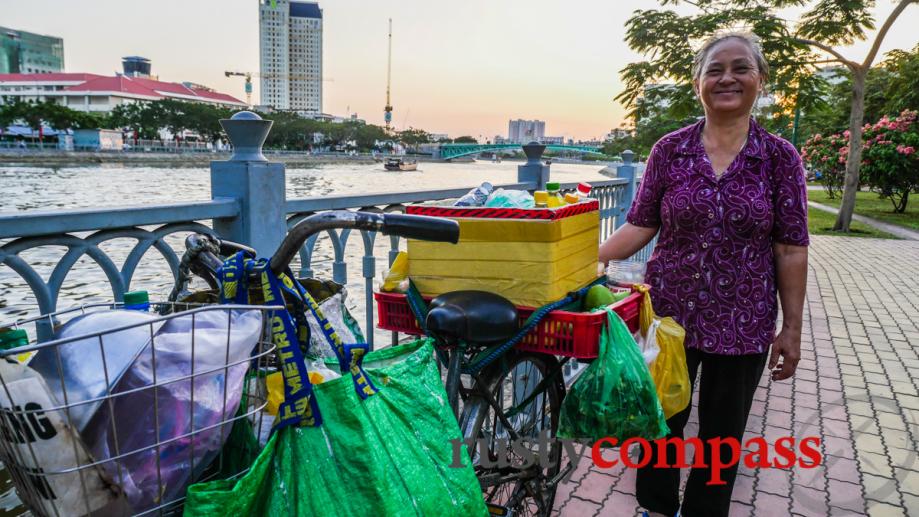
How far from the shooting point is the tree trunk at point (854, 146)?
44.5ft

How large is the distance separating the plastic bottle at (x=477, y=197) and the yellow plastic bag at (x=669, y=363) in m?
0.67

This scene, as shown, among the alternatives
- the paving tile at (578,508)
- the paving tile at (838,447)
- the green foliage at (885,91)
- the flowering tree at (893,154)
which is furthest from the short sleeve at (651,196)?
the flowering tree at (893,154)

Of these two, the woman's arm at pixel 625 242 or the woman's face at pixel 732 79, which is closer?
the woman's face at pixel 732 79

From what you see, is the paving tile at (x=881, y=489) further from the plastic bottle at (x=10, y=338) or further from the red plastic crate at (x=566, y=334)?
the plastic bottle at (x=10, y=338)

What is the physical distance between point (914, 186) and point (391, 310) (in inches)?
844

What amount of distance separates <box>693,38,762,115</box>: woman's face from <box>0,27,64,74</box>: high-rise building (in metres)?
157

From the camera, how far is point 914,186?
18.6 metres

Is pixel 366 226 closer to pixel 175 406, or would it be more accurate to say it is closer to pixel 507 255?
pixel 175 406

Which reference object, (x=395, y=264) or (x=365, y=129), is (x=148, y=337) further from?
(x=365, y=129)

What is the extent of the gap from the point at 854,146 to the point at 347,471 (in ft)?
53.8

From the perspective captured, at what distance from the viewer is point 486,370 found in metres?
2.12

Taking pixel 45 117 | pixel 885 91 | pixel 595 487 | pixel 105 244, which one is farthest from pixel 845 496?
pixel 45 117

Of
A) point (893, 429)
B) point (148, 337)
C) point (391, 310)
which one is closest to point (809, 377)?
point (893, 429)

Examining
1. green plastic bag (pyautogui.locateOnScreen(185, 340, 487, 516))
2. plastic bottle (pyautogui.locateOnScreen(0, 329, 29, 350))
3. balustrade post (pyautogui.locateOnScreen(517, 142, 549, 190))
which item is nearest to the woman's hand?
green plastic bag (pyautogui.locateOnScreen(185, 340, 487, 516))
